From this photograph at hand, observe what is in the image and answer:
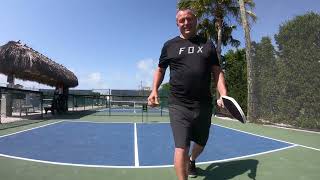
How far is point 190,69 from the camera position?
4379mm

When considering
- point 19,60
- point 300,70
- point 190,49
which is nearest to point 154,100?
point 190,49

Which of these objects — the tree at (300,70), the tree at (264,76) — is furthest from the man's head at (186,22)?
the tree at (264,76)

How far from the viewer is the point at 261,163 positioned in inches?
279

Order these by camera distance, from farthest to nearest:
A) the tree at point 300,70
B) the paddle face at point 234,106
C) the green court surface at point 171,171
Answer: the tree at point 300,70 < the green court surface at point 171,171 < the paddle face at point 234,106

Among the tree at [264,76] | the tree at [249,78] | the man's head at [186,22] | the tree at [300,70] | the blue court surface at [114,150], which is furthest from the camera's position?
the tree at [249,78]

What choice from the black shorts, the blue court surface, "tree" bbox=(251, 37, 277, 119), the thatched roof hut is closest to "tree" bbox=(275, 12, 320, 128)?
"tree" bbox=(251, 37, 277, 119)

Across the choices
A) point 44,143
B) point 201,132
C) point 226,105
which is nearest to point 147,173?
point 201,132

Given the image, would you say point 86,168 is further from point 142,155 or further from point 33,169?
point 142,155

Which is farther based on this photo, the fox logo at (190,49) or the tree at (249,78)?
the tree at (249,78)

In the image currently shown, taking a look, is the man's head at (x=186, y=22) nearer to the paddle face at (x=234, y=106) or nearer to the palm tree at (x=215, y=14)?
the paddle face at (x=234, y=106)

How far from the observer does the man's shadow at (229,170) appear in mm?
5871

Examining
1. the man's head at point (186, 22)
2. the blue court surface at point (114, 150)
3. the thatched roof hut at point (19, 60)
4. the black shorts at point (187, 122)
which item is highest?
the thatched roof hut at point (19, 60)

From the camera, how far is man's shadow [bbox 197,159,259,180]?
231 inches

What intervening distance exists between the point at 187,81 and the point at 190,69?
0.14 meters
